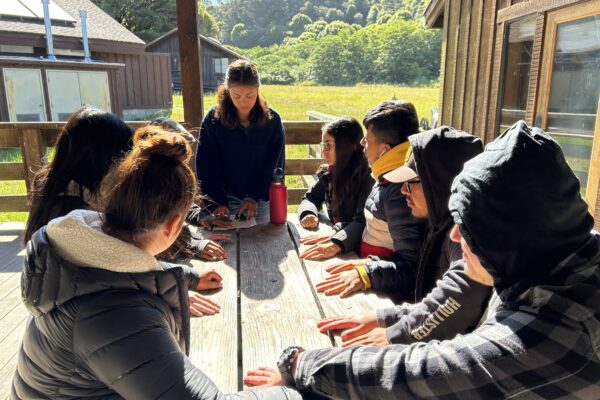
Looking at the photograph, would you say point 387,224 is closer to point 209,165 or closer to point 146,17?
point 209,165

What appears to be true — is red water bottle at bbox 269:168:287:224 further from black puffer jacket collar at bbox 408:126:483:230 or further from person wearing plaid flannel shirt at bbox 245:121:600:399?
person wearing plaid flannel shirt at bbox 245:121:600:399

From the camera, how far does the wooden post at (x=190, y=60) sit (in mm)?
3234

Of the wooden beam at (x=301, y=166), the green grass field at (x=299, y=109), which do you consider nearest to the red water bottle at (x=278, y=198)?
the wooden beam at (x=301, y=166)

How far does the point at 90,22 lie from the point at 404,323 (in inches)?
820

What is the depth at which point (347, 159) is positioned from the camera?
2656 millimetres

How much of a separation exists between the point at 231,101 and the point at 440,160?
1630 millimetres

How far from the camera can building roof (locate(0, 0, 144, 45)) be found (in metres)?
14.8

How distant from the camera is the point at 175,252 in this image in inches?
85.8

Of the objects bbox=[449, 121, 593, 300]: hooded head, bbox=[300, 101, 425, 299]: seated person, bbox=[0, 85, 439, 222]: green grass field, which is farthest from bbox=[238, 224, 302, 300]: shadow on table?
bbox=[0, 85, 439, 222]: green grass field

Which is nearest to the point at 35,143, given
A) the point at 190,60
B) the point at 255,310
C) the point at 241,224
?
the point at 190,60

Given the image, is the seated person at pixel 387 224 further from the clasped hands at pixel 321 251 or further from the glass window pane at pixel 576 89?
the glass window pane at pixel 576 89

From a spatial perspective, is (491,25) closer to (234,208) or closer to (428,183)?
(234,208)

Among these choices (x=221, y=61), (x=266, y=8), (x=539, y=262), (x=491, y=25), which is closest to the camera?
(x=539, y=262)

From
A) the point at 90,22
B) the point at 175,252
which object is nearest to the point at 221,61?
the point at 90,22
